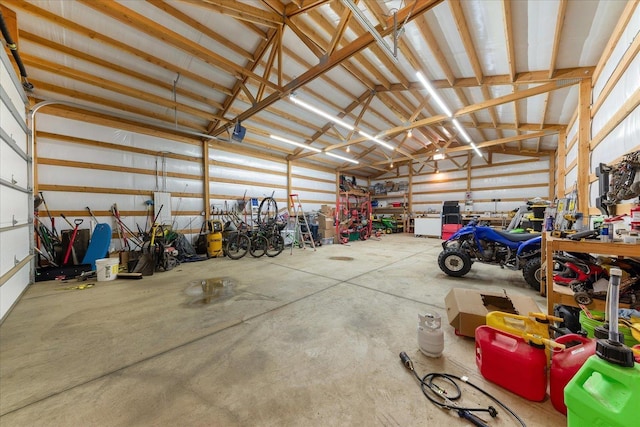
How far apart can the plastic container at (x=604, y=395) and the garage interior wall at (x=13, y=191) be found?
4.59m

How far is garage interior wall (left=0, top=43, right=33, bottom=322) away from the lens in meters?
2.60

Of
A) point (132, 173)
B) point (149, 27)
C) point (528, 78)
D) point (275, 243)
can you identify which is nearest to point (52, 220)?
point (132, 173)

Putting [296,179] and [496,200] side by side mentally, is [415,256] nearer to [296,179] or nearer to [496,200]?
[296,179]

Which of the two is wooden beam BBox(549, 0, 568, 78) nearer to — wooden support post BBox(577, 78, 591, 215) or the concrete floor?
wooden support post BBox(577, 78, 591, 215)

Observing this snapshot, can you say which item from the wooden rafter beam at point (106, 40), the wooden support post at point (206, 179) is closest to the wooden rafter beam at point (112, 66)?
the wooden rafter beam at point (106, 40)

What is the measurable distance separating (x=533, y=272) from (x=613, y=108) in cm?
227

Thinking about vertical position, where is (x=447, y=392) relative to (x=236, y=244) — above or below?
below

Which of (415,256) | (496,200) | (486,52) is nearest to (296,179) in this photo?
(415,256)

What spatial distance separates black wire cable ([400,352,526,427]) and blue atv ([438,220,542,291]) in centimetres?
279

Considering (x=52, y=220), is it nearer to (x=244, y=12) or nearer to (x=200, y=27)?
(x=200, y=27)

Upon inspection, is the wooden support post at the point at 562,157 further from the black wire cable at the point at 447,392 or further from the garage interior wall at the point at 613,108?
the black wire cable at the point at 447,392

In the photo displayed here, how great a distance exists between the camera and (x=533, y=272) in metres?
3.21

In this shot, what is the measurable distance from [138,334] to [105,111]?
491 centimetres

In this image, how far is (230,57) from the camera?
440cm
